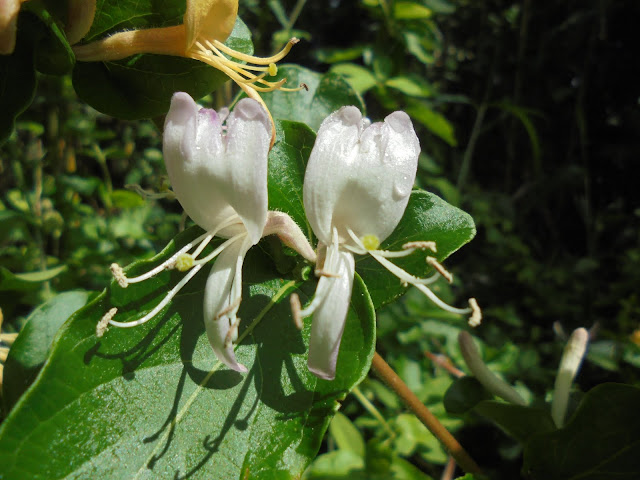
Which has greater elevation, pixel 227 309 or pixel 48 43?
pixel 48 43

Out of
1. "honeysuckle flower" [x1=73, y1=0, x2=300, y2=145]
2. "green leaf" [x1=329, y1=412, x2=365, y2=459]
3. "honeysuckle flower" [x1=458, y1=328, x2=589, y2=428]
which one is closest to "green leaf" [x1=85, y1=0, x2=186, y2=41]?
"honeysuckle flower" [x1=73, y1=0, x2=300, y2=145]

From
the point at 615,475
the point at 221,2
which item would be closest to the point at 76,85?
the point at 221,2

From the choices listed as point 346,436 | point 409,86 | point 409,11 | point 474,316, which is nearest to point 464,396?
point 474,316

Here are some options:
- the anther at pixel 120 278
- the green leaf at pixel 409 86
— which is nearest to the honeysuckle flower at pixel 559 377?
the anther at pixel 120 278

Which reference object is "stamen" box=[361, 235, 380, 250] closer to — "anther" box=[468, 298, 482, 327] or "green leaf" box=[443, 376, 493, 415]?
"anther" box=[468, 298, 482, 327]

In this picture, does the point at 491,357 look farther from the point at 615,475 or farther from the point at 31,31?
the point at 31,31

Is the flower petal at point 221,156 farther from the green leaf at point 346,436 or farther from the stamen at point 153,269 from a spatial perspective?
the green leaf at point 346,436

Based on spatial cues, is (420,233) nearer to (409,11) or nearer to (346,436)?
(346,436)
